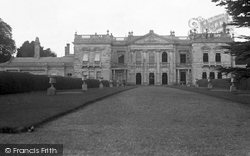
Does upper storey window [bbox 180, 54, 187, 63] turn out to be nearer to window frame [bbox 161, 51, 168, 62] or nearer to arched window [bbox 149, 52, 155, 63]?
window frame [bbox 161, 51, 168, 62]

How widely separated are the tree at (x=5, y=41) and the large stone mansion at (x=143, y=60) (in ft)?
6.26

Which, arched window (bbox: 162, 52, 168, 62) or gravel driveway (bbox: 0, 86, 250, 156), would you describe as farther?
arched window (bbox: 162, 52, 168, 62)

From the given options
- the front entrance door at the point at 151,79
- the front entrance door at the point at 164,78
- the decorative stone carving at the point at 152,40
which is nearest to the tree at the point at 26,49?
the decorative stone carving at the point at 152,40

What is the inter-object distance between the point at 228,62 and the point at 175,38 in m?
10.7

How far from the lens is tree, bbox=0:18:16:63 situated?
45.3 metres

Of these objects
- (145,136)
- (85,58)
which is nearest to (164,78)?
(85,58)

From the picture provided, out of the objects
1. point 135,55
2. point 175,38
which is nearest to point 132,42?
point 135,55

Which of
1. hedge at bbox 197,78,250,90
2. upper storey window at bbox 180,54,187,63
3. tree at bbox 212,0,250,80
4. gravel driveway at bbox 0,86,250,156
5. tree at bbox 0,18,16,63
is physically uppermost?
tree at bbox 0,18,16,63

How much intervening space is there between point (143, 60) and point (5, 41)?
2446 centimetres

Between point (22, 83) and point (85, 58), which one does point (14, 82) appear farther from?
point (85, 58)

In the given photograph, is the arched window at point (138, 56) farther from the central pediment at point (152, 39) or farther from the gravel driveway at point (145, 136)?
the gravel driveway at point (145, 136)

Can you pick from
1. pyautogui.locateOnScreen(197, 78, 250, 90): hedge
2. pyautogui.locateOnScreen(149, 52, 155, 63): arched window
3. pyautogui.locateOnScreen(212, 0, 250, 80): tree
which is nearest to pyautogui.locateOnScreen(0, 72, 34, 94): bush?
pyautogui.locateOnScreen(212, 0, 250, 80): tree

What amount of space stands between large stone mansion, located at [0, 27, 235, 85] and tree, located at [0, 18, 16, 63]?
1908mm

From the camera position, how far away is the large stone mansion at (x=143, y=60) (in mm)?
49875
